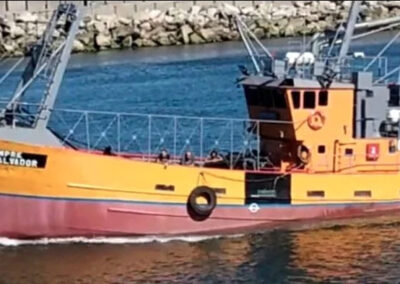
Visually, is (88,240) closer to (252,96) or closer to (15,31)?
(252,96)

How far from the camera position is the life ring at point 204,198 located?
29.1 meters

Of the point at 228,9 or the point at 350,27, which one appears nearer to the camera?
the point at 350,27

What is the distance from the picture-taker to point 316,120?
99.0 ft

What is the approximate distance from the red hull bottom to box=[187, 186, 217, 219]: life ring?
21 cm

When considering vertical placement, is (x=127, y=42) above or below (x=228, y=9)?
below

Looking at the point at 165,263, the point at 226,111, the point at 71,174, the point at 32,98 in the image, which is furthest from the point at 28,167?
the point at 32,98

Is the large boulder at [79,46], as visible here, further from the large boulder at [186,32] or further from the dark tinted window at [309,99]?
the dark tinted window at [309,99]

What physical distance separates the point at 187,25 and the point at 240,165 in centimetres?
5193

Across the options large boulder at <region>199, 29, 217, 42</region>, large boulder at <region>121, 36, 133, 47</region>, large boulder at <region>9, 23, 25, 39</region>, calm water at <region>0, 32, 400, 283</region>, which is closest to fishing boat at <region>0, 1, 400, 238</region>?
calm water at <region>0, 32, 400, 283</region>

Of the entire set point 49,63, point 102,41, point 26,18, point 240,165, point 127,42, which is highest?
point 49,63

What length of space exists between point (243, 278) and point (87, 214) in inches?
156

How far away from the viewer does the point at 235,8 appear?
3339 inches

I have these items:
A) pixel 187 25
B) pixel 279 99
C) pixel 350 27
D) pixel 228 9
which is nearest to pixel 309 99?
pixel 279 99

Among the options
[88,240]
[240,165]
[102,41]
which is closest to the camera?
[88,240]
